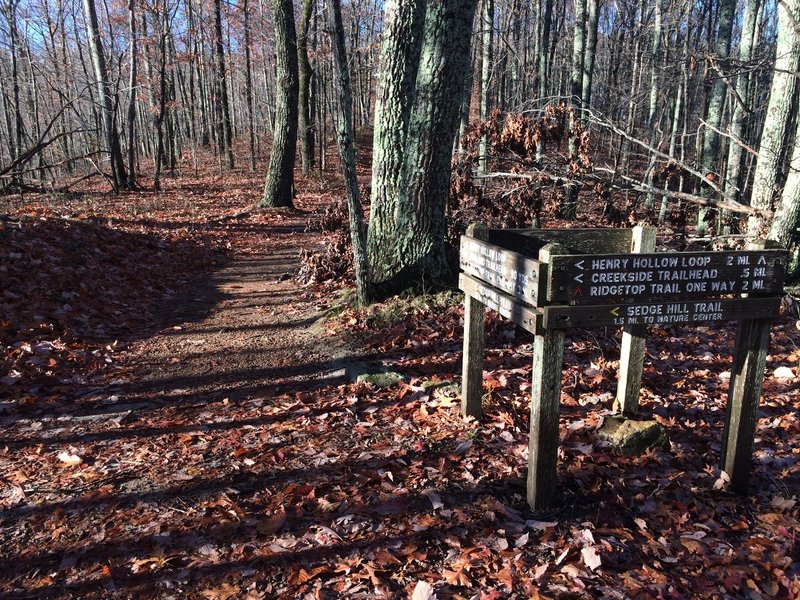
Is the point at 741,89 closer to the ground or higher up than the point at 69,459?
higher up

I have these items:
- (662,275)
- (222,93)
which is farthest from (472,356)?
(222,93)

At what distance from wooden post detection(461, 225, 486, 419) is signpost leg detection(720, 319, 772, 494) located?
1725 millimetres

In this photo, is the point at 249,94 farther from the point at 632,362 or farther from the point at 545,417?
the point at 545,417

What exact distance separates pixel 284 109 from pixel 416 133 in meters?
10.8

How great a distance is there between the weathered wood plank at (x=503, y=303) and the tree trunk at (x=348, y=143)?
8.24 feet

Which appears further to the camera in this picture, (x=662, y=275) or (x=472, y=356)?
(x=472, y=356)

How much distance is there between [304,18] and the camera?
67.4 ft

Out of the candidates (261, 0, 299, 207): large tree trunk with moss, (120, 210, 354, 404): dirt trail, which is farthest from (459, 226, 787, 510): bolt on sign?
(261, 0, 299, 207): large tree trunk with moss

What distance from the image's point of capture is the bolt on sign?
3.19 metres

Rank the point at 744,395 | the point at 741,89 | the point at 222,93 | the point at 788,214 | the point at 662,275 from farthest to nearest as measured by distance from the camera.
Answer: the point at 222,93 < the point at 741,89 < the point at 788,214 < the point at 744,395 < the point at 662,275

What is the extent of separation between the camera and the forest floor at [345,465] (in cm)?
305

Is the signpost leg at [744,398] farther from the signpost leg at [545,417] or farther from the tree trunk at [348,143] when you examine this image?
the tree trunk at [348,143]

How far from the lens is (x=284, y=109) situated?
16.4 m

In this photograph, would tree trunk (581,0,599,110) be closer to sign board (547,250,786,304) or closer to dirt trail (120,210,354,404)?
dirt trail (120,210,354,404)
